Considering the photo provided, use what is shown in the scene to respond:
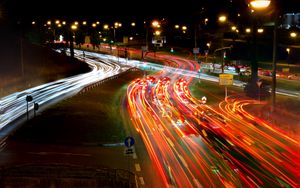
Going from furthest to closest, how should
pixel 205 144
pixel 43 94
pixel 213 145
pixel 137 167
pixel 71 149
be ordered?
pixel 43 94
pixel 205 144
pixel 213 145
pixel 71 149
pixel 137 167

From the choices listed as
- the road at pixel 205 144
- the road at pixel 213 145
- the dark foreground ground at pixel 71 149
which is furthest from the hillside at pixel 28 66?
the road at pixel 213 145

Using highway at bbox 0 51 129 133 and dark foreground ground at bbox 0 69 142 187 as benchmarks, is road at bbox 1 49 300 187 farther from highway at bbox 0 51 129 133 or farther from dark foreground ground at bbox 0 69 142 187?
dark foreground ground at bbox 0 69 142 187

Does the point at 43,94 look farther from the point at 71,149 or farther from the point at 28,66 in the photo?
the point at 71,149

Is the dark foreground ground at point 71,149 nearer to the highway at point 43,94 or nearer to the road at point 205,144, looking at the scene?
the road at point 205,144

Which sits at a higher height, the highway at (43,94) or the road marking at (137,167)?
the highway at (43,94)

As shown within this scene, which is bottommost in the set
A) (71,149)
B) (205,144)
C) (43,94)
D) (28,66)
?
(71,149)

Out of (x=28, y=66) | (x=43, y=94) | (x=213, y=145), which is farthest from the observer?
(x=28, y=66)

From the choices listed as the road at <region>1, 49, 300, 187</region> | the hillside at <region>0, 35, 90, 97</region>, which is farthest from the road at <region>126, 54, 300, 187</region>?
the hillside at <region>0, 35, 90, 97</region>

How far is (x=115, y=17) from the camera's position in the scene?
8900 centimetres

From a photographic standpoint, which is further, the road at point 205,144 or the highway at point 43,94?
the highway at point 43,94

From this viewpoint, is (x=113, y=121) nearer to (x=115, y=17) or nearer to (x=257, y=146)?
(x=257, y=146)

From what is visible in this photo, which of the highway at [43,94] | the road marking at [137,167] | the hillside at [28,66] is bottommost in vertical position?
the road marking at [137,167]

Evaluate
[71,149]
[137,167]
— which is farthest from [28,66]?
[137,167]

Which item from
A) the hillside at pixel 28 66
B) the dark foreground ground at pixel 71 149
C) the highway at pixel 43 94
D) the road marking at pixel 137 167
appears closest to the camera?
the dark foreground ground at pixel 71 149
